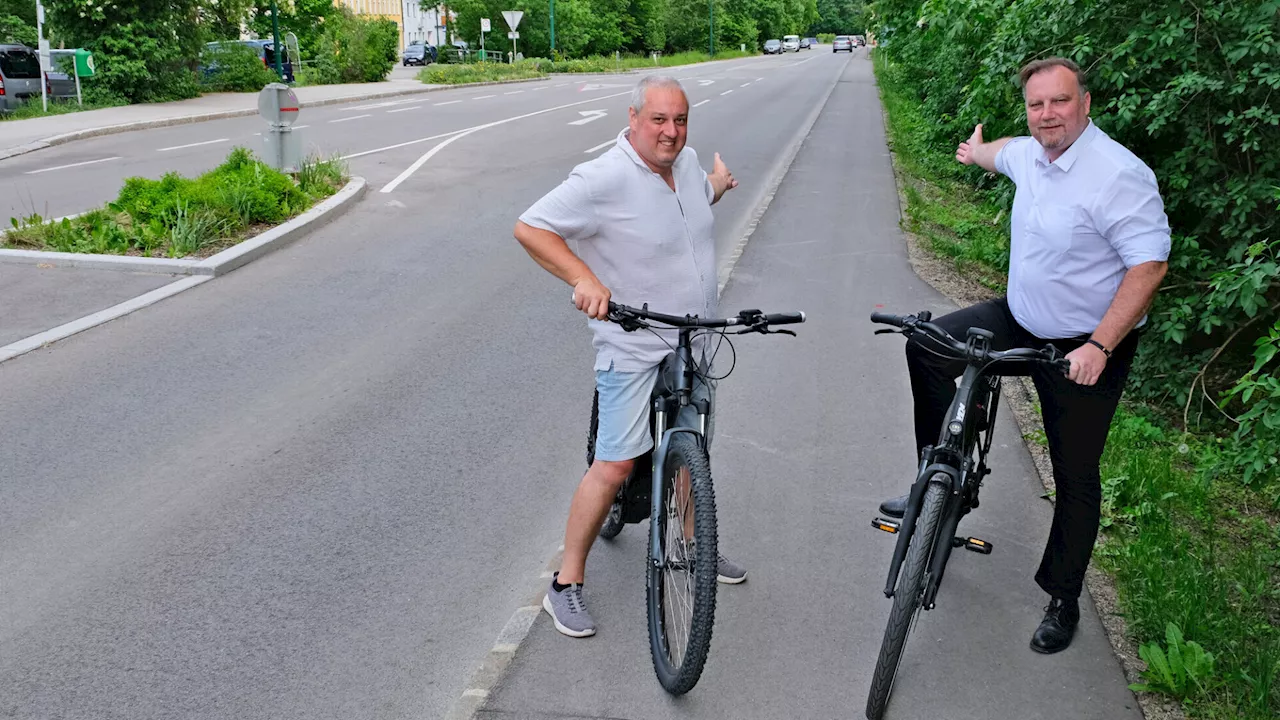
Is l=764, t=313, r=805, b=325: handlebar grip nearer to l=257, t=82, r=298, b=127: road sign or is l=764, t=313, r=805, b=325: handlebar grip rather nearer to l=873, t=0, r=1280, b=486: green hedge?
l=873, t=0, r=1280, b=486: green hedge

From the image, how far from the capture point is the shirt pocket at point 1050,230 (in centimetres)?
389

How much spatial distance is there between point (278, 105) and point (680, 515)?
36.8 ft

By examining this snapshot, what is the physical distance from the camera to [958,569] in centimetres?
472

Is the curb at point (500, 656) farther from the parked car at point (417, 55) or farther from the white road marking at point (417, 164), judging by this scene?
the parked car at point (417, 55)

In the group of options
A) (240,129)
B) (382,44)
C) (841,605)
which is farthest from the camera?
(382,44)

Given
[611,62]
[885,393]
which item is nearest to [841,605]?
[885,393]

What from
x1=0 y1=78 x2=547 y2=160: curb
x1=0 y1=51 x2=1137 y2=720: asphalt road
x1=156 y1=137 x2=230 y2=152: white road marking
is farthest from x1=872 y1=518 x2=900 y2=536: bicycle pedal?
x1=0 y1=78 x2=547 y2=160: curb

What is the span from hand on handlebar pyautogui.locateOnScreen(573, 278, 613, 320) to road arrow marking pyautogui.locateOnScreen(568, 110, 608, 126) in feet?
74.8

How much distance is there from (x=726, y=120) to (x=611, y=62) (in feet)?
141

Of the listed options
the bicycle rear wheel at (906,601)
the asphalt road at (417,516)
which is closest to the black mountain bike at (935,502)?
the bicycle rear wheel at (906,601)

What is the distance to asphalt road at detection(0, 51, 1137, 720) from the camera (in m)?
3.84

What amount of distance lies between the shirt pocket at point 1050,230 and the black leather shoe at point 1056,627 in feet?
3.93

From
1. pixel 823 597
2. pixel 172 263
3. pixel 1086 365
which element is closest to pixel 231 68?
pixel 172 263

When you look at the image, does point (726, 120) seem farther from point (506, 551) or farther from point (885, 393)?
point (506, 551)
